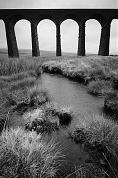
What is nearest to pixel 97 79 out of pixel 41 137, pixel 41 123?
pixel 41 123

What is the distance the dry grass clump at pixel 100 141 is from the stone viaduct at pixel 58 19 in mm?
28459

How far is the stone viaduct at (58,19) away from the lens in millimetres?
29703

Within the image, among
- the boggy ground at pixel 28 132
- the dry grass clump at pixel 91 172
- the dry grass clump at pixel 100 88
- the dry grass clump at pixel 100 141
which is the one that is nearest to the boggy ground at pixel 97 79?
the dry grass clump at pixel 100 88

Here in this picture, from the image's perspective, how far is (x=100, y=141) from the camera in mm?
2984

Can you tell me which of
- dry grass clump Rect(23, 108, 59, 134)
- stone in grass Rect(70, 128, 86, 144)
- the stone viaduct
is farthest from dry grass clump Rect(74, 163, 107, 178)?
the stone viaduct

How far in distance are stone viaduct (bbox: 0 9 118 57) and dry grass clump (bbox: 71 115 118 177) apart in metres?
28.5

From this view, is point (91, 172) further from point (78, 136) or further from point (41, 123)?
point (41, 123)

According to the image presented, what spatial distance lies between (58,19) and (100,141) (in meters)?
30.2

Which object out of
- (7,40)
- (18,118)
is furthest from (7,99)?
(7,40)

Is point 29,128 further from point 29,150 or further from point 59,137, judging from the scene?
point 29,150

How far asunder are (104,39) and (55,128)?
1149 inches

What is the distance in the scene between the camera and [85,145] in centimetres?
323

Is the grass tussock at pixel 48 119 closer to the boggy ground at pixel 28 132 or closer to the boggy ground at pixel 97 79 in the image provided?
the boggy ground at pixel 28 132

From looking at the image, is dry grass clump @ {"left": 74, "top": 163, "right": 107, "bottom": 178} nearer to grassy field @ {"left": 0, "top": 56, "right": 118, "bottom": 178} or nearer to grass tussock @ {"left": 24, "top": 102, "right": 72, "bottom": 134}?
grassy field @ {"left": 0, "top": 56, "right": 118, "bottom": 178}
